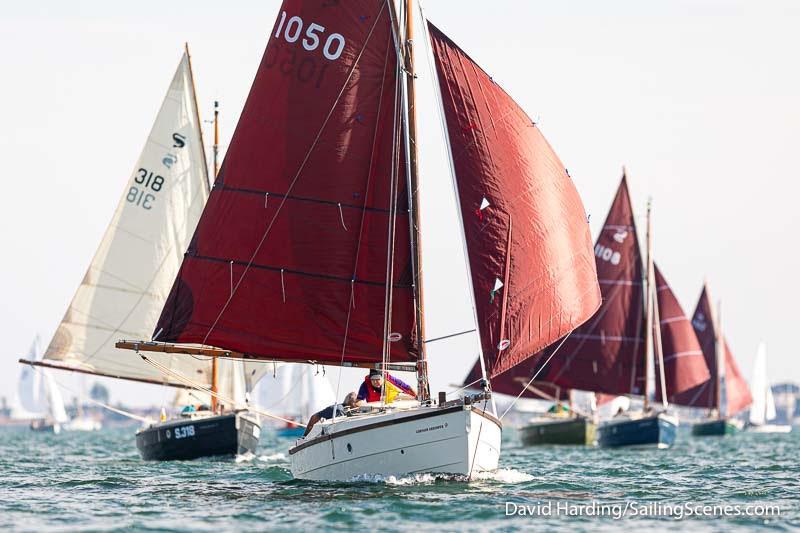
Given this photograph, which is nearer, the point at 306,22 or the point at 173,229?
the point at 306,22

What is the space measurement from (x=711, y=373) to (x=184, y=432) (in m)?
58.1

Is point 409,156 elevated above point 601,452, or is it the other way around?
point 409,156

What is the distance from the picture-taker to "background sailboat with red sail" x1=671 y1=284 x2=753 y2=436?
93.7 meters

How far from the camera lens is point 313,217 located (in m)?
29.4

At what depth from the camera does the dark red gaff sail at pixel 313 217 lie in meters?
29.0

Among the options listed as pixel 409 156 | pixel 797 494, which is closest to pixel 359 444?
pixel 409 156

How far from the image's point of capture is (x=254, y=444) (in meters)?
44.5

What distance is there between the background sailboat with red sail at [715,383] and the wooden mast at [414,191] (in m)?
60.6

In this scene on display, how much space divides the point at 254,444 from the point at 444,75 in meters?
19.7

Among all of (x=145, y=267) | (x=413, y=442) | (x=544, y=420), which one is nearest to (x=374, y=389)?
(x=413, y=442)

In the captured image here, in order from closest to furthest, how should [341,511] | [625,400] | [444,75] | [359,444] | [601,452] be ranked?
1. [341,511]
2. [359,444]
3. [444,75]
4. [601,452]
5. [625,400]

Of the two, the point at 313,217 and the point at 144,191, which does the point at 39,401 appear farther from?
the point at 313,217

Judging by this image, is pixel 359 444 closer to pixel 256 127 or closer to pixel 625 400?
pixel 256 127

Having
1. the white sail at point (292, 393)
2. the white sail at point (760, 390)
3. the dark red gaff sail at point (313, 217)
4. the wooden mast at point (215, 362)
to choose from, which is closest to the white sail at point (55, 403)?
the white sail at point (292, 393)
